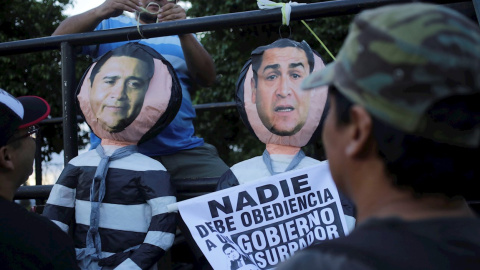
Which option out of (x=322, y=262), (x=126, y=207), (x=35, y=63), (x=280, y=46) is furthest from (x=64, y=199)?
(x=35, y=63)

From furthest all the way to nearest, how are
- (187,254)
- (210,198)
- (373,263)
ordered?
1. (187,254)
2. (210,198)
3. (373,263)

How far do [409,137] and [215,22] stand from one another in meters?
1.48

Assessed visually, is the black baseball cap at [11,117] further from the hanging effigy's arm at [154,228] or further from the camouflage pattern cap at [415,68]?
the camouflage pattern cap at [415,68]

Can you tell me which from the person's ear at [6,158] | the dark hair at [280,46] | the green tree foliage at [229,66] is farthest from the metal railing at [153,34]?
the green tree foliage at [229,66]

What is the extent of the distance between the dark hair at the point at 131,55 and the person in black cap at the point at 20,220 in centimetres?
55

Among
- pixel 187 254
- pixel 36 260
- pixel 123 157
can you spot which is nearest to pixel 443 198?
pixel 36 260

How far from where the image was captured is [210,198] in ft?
6.90

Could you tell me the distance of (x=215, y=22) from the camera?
2303 millimetres

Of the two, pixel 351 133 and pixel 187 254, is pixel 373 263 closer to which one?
pixel 351 133

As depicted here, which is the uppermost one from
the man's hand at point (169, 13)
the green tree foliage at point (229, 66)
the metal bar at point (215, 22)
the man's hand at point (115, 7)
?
the man's hand at point (115, 7)

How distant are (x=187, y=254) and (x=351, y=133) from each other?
238 cm

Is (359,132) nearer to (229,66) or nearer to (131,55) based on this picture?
(131,55)

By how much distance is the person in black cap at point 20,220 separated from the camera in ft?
4.99

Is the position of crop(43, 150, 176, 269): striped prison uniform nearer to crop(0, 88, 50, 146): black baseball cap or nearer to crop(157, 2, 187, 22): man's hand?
crop(0, 88, 50, 146): black baseball cap
